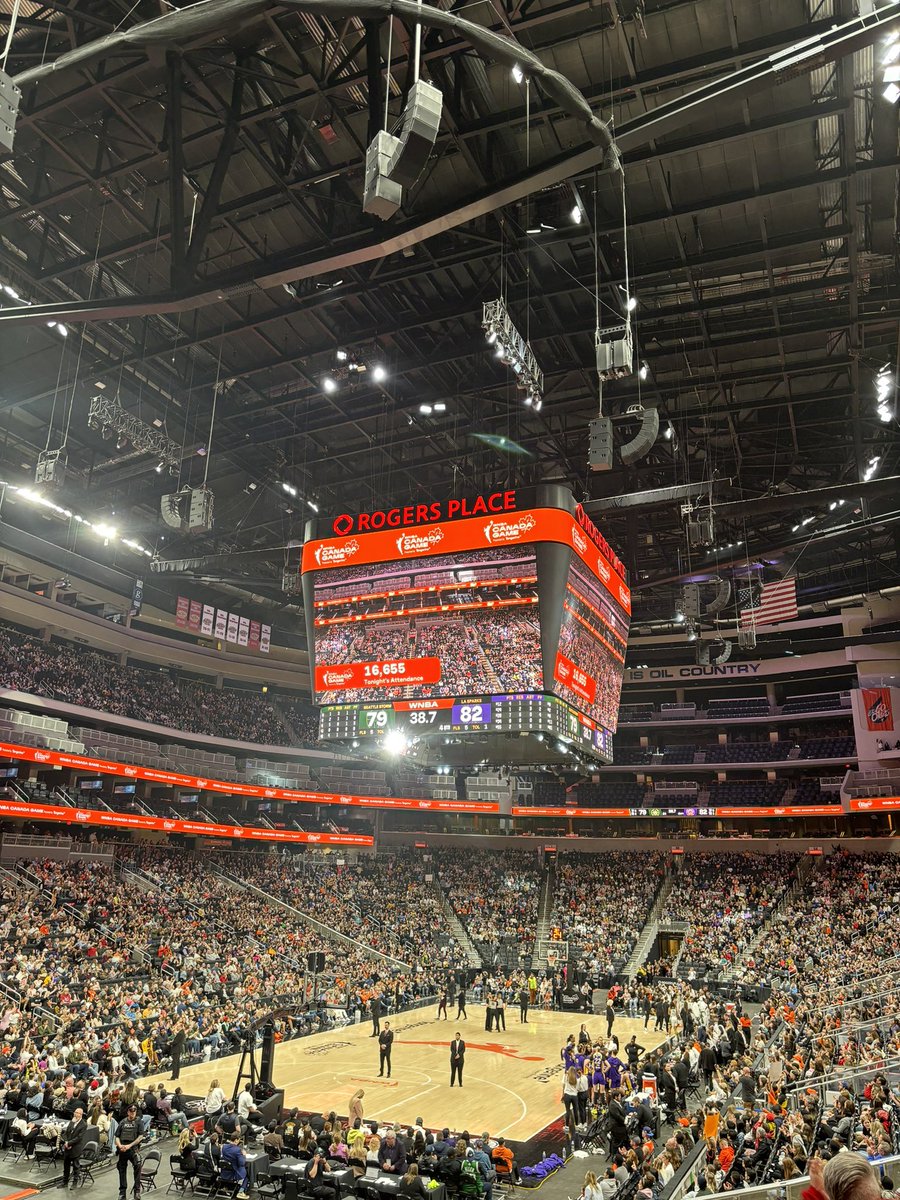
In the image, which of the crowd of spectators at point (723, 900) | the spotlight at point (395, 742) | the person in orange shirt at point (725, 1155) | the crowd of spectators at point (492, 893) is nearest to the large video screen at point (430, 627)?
the spotlight at point (395, 742)

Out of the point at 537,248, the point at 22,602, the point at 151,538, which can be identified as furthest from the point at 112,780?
the point at 537,248

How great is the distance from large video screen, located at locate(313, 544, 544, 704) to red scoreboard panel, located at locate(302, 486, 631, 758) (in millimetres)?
20

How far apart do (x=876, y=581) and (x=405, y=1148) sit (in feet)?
111

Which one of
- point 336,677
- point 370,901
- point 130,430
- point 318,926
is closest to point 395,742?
point 336,677

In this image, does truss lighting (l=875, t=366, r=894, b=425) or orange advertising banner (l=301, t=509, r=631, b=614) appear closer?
orange advertising banner (l=301, t=509, r=631, b=614)

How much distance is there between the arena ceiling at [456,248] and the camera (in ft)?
36.9

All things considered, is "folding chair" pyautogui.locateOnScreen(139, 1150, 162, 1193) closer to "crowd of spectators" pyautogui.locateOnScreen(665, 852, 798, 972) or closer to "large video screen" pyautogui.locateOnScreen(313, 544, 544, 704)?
"large video screen" pyautogui.locateOnScreen(313, 544, 544, 704)

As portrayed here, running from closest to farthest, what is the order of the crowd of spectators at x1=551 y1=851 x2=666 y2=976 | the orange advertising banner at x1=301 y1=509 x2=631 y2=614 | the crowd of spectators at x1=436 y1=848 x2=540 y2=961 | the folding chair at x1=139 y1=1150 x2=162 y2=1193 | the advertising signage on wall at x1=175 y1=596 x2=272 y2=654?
the folding chair at x1=139 y1=1150 x2=162 y2=1193 → the orange advertising banner at x1=301 y1=509 x2=631 y2=614 → the crowd of spectators at x1=551 y1=851 x2=666 y2=976 → the crowd of spectators at x1=436 y1=848 x2=540 y2=961 → the advertising signage on wall at x1=175 y1=596 x2=272 y2=654

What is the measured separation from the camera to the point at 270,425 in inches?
806

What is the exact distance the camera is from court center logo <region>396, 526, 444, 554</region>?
1620 centimetres

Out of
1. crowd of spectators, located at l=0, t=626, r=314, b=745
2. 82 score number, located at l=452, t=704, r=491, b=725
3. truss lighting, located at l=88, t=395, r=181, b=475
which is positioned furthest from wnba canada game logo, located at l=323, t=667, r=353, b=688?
crowd of spectators, located at l=0, t=626, r=314, b=745

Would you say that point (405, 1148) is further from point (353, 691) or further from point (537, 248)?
point (537, 248)

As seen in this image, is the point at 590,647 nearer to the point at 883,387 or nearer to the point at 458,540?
the point at 458,540

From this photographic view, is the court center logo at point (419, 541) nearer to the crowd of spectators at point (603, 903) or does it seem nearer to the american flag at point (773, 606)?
the american flag at point (773, 606)
